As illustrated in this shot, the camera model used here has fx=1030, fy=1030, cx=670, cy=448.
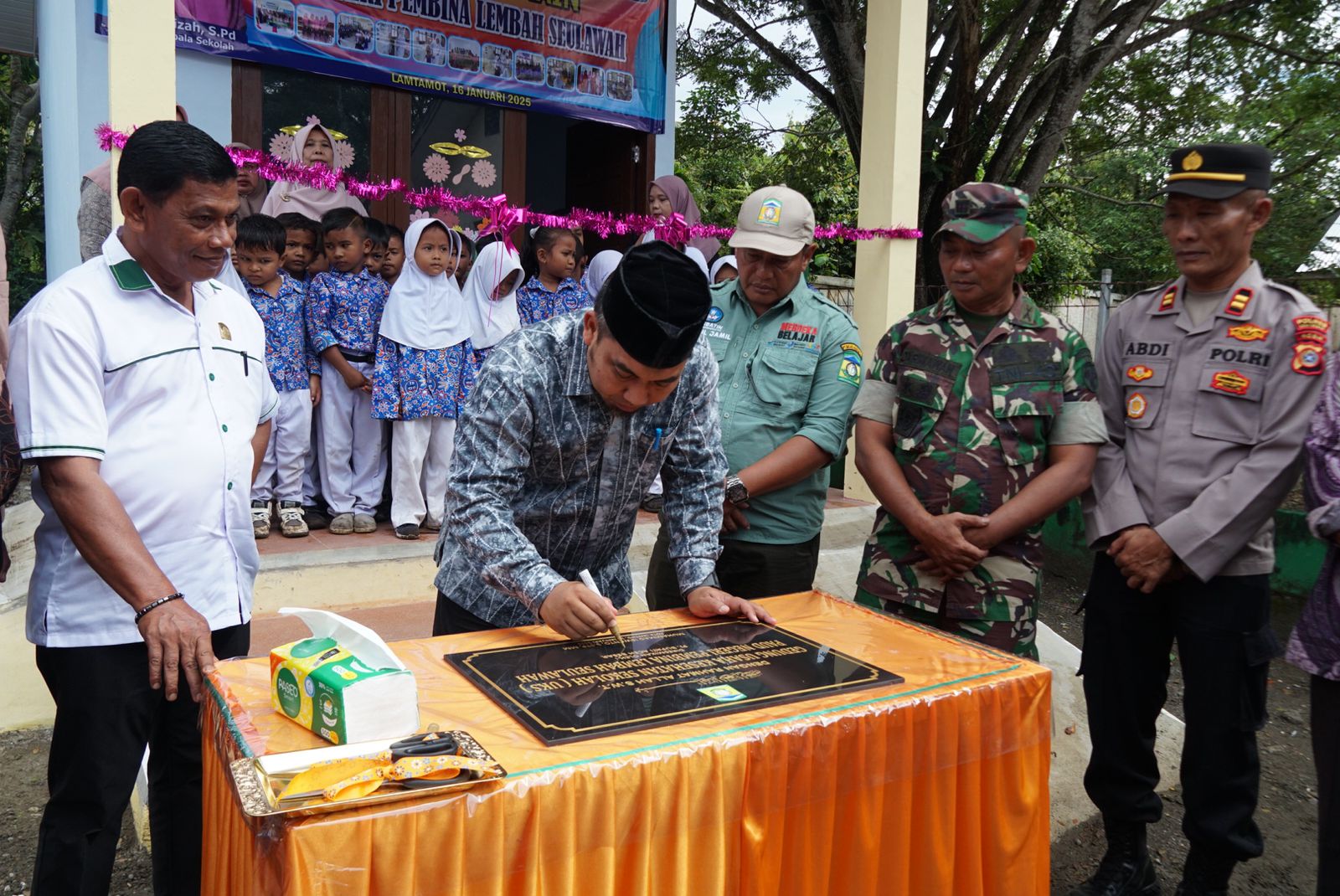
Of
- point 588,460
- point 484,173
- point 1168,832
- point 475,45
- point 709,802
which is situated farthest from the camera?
point 484,173

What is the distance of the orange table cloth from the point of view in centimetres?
138

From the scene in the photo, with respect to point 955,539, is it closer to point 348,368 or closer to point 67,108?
point 348,368

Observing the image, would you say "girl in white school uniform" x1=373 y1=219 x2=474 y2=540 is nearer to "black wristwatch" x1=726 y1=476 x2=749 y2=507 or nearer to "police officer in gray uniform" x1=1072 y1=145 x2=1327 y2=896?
"black wristwatch" x1=726 y1=476 x2=749 y2=507

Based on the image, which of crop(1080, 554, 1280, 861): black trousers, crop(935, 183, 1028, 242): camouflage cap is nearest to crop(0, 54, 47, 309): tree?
crop(935, 183, 1028, 242): camouflage cap

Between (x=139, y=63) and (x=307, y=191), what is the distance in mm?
2303

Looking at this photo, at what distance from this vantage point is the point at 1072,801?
11.7 ft

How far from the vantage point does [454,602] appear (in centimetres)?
230

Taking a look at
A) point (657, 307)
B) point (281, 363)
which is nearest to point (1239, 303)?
point (657, 307)

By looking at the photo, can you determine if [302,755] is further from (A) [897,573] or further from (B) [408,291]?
(B) [408,291]

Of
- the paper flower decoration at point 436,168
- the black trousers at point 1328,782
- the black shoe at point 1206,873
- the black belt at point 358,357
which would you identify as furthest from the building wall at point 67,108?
the black trousers at point 1328,782

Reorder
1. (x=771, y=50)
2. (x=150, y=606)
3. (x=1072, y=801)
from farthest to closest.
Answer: (x=771, y=50), (x=1072, y=801), (x=150, y=606)

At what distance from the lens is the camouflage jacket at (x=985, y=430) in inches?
105

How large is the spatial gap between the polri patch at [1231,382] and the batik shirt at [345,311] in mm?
3724

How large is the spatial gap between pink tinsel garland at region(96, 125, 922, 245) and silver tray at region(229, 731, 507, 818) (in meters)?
2.98
